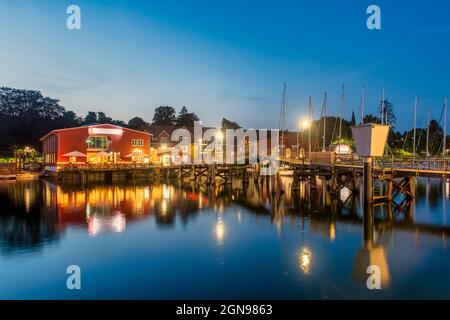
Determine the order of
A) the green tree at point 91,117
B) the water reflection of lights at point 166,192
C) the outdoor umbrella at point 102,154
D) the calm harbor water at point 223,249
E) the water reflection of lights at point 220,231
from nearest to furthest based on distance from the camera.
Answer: the calm harbor water at point 223,249, the water reflection of lights at point 220,231, the water reflection of lights at point 166,192, the outdoor umbrella at point 102,154, the green tree at point 91,117

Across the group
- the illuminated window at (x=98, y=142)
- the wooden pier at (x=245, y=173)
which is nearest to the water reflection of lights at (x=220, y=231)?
the wooden pier at (x=245, y=173)

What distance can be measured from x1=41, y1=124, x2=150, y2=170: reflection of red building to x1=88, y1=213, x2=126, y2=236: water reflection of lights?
36.0 m

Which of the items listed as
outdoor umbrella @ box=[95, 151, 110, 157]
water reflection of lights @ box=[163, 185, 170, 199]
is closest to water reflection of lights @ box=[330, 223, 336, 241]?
water reflection of lights @ box=[163, 185, 170, 199]

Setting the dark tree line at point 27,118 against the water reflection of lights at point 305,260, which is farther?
the dark tree line at point 27,118

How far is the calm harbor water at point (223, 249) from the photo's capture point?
13.1 meters

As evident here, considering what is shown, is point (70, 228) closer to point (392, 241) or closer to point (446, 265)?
point (392, 241)

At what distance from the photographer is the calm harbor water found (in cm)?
1307

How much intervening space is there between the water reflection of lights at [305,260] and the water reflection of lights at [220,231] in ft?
15.1

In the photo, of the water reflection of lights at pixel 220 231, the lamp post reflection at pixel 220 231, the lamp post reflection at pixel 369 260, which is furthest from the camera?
the water reflection of lights at pixel 220 231

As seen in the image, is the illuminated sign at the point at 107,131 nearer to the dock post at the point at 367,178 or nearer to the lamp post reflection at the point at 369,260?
the dock post at the point at 367,178

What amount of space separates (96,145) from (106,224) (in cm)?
3982

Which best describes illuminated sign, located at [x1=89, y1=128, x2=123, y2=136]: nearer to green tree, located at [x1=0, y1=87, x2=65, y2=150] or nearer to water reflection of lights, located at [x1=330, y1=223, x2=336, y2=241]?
green tree, located at [x1=0, y1=87, x2=65, y2=150]

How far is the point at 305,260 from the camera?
15.9 m
